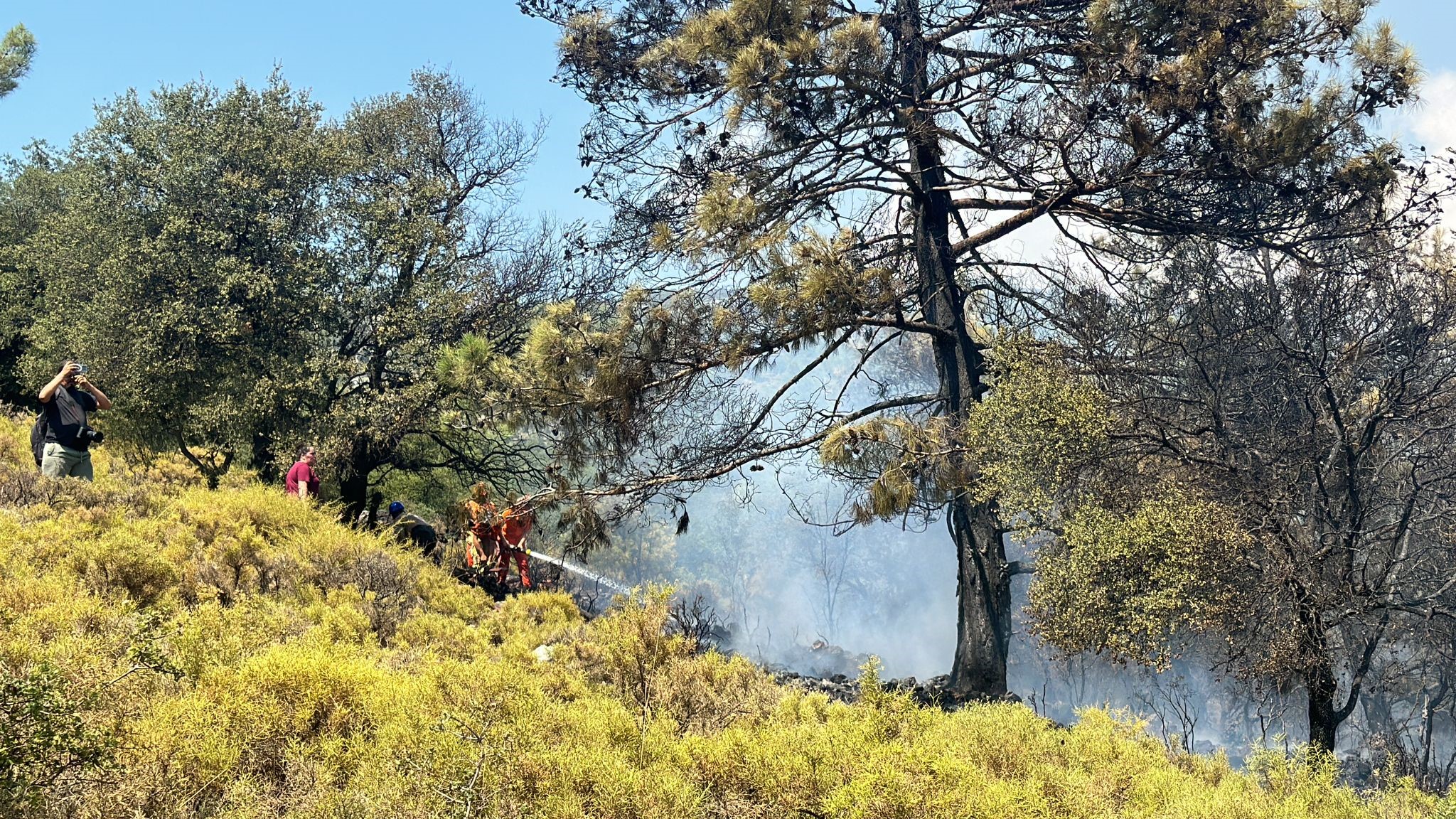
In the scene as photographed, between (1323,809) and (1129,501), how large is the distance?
3566 mm

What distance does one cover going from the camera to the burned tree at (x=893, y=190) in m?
9.11

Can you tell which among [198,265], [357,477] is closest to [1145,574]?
[357,477]

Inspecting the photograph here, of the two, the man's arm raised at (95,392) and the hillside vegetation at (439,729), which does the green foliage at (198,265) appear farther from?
the hillside vegetation at (439,729)

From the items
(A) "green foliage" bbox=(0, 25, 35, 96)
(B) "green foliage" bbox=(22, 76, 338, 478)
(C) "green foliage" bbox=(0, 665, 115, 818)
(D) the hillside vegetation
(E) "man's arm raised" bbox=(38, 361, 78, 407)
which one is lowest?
(C) "green foliage" bbox=(0, 665, 115, 818)

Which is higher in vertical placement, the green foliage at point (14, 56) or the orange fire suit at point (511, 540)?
the green foliage at point (14, 56)

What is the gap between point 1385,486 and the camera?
1008cm

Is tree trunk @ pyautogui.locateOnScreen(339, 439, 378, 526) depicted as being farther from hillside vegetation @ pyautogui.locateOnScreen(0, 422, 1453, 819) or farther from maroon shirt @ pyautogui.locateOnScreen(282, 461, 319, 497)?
hillside vegetation @ pyautogui.locateOnScreen(0, 422, 1453, 819)

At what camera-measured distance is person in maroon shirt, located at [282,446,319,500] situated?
38.1 feet

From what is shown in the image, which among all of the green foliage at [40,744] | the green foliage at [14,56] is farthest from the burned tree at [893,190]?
the green foliage at [14,56]

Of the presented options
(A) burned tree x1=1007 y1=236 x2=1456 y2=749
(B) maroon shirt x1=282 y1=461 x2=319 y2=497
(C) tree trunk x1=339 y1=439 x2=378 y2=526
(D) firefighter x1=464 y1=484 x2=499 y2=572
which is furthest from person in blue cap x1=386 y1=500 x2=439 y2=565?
(A) burned tree x1=1007 y1=236 x2=1456 y2=749

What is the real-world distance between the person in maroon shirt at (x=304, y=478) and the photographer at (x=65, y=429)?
245 centimetres

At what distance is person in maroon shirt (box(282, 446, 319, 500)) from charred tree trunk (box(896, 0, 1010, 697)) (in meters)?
7.56

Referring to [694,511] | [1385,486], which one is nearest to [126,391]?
[1385,486]

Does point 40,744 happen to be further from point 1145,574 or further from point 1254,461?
point 1254,461
